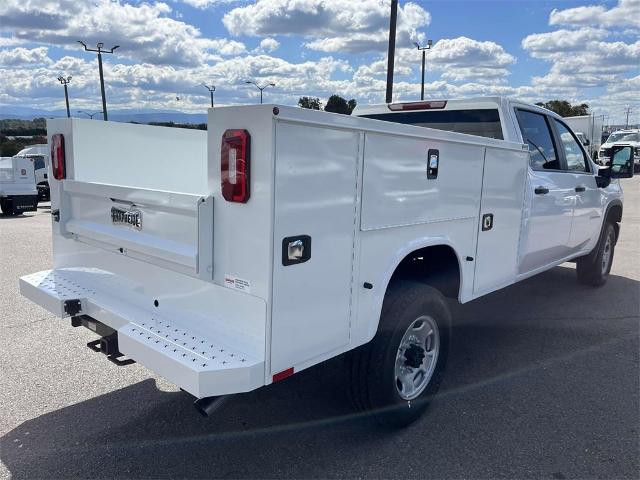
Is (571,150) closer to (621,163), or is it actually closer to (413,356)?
(621,163)

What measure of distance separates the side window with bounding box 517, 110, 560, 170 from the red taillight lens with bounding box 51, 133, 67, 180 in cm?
351

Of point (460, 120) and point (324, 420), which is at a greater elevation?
point (460, 120)

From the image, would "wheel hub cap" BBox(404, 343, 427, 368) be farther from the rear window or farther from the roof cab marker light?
the roof cab marker light

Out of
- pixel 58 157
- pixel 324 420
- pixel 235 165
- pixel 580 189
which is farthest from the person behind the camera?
pixel 580 189

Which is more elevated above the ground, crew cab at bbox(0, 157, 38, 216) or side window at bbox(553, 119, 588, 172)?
side window at bbox(553, 119, 588, 172)

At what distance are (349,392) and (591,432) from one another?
1.57 meters

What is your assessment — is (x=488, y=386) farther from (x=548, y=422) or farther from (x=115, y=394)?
(x=115, y=394)

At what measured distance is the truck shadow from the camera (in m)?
2.93

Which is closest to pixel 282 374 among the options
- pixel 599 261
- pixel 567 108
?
pixel 599 261

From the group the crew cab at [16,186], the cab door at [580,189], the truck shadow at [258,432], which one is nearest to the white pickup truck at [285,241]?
the truck shadow at [258,432]

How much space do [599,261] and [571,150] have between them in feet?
6.23

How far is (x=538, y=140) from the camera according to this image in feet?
15.7

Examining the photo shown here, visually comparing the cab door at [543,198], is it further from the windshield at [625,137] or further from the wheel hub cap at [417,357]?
the windshield at [625,137]

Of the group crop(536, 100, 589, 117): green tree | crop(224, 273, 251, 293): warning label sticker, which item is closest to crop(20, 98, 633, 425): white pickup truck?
crop(224, 273, 251, 293): warning label sticker
